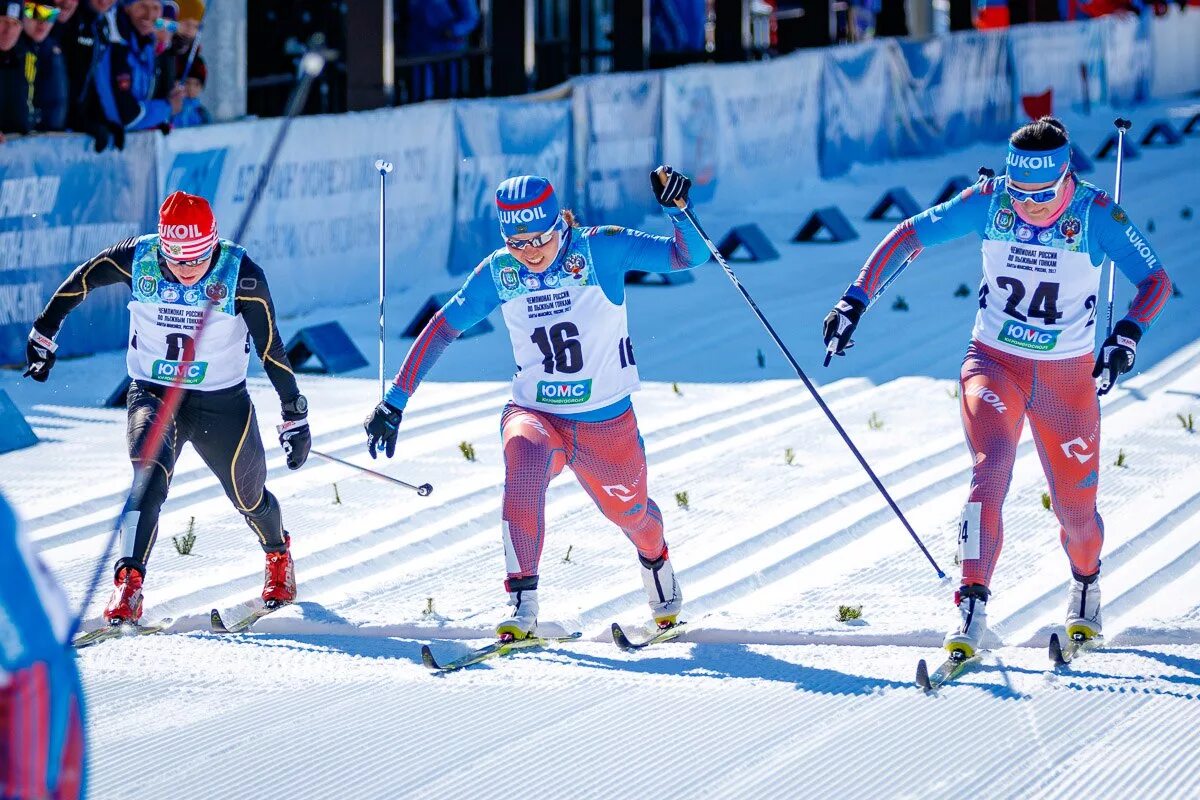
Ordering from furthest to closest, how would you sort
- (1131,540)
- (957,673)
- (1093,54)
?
1. (1093,54)
2. (1131,540)
3. (957,673)

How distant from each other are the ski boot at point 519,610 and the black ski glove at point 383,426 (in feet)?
2.20

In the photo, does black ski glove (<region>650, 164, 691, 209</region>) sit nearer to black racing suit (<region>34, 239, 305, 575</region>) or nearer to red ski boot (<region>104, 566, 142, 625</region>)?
black racing suit (<region>34, 239, 305, 575</region>)

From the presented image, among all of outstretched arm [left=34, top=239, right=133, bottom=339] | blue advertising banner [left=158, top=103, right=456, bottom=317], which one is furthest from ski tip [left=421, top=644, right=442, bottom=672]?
blue advertising banner [left=158, top=103, right=456, bottom=317]

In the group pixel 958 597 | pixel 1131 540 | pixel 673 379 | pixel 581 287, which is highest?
pixel 581 287

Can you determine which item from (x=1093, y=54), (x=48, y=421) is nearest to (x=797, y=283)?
(x=48, y=421)

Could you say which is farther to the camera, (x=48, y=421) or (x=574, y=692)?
(x=48, y=421)

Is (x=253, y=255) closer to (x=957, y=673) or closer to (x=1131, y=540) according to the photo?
(x=1131, y=540)

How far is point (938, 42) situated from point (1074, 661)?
19729 millimetres

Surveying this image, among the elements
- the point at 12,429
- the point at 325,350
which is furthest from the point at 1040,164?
the point at 325,350

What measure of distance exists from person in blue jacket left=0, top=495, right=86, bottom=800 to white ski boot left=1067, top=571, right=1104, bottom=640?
4508 millimetres

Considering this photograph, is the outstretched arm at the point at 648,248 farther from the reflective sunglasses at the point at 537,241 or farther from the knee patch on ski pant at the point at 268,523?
the knee patch on ski pant at the point at 268,523

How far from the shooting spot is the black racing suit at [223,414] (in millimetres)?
7340

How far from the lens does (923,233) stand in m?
7.12

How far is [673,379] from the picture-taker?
12.7 m
